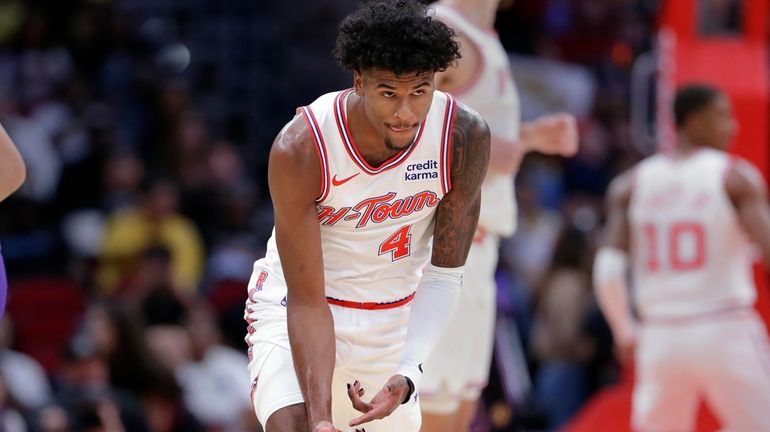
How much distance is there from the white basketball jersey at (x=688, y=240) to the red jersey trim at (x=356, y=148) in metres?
3.57

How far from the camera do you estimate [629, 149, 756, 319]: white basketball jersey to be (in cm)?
733

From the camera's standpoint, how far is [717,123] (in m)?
7.48

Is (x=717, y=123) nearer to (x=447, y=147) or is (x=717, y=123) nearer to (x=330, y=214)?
(x=447, y=147)

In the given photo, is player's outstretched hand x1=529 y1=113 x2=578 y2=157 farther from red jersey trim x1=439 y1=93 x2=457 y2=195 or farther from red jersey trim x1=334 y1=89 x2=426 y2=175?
Result: red jersey trim x1=334 y1=89 x2=426 y2=175

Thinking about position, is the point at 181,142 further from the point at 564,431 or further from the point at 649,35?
the point at 649,35

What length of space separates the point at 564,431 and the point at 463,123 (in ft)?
17.6

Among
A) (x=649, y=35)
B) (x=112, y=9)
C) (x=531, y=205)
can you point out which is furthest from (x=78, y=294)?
(x=649, y=35)

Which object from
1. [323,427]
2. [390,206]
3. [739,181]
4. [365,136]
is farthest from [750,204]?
Result: [323,427]

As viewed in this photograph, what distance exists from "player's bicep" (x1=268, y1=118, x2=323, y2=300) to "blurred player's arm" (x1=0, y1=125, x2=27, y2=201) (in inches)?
33.7

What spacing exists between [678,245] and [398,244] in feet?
11.6

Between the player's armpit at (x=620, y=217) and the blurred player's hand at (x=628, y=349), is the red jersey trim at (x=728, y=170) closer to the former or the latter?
the player's armpit at (x=620, y=217)

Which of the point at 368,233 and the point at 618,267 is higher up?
the point at 368,233

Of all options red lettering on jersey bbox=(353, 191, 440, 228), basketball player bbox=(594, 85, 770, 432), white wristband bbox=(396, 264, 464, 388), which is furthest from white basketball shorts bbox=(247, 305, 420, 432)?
basketball player bbox=(594, 85, 770, 432)

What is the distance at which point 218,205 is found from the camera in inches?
430
